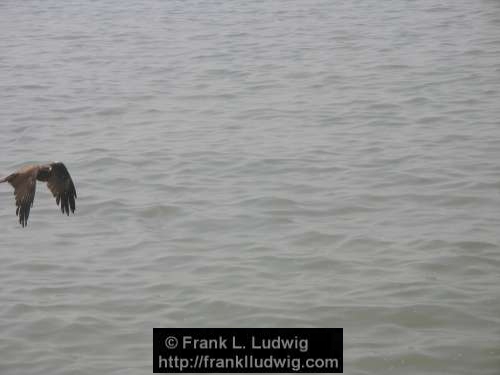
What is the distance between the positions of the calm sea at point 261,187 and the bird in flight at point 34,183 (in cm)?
66

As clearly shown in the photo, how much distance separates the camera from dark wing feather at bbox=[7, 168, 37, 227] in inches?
304

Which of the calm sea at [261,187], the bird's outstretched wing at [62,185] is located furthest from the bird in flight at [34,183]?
the calm sea at [261,187]

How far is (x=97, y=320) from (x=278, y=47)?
7.87 m

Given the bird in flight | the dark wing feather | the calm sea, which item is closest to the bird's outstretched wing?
the bird in flight

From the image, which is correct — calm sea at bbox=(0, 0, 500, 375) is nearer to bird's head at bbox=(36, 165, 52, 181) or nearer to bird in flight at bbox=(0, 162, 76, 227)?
bird in flight at bbox=(0, 162, 76, 227)

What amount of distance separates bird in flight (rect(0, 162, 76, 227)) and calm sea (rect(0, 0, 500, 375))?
2.18 ft

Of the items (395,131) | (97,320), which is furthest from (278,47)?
(97,320)

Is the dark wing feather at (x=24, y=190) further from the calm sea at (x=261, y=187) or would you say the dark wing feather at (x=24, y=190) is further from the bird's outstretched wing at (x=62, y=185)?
the calm sea at (x=261, y=187)

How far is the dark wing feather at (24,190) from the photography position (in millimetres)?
7715

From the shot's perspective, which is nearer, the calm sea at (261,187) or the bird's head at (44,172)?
the calm sea at (261,187)

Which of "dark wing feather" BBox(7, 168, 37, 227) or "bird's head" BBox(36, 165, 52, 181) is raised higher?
"bird's head" BBox(36, 165, 52, 181)

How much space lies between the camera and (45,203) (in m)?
9.98

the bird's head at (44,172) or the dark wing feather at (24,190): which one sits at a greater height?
the bird's head at (44,172)

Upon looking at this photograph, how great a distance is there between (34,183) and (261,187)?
2783 mm
